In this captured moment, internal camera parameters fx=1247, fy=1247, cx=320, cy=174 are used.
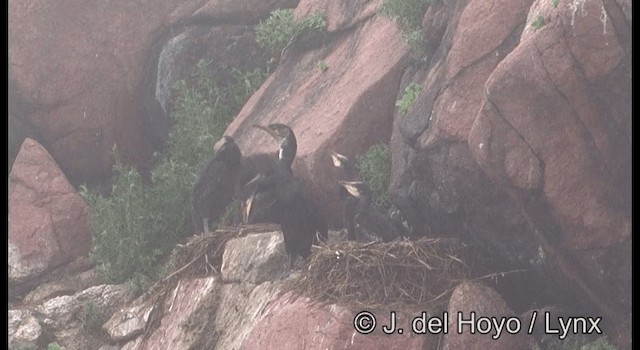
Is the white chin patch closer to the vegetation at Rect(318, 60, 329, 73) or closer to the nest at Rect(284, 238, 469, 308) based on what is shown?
the vegetation at Rect(318, 60, 329, 73)

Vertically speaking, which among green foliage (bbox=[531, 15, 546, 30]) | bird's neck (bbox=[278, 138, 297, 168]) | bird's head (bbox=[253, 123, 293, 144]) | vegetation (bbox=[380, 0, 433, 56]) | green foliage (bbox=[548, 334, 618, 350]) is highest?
green foliage (bbox=[531, 15, 546, 30])

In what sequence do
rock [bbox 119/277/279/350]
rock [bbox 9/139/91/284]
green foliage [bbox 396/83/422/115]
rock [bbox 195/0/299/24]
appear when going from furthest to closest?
rock [bbox 195/0/299/24] → rock [bbox 9/139/91/284] → green foliage [bbox 396/83/422/115] → rock [bbox 119/277/279/350]

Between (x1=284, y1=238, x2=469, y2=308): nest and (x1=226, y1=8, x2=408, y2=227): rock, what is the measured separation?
5.60 feet

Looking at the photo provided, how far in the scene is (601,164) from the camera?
27.2ft

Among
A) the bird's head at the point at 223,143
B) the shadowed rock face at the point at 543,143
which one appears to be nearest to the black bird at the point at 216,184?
the bird's head at the point at 223,143

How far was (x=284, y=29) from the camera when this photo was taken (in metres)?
13.3

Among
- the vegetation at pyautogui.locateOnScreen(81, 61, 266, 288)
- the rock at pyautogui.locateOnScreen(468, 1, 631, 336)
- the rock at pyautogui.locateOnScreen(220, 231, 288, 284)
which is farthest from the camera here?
the vegetation at pyautogui.locateOnScreen(81, 61, 266, 288)

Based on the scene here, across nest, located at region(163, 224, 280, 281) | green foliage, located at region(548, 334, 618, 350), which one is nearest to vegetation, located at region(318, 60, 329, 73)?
nest, located at region(163, 224, 280, 281)

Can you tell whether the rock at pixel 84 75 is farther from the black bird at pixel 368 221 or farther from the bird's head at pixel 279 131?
the black bird at pixel 368 221

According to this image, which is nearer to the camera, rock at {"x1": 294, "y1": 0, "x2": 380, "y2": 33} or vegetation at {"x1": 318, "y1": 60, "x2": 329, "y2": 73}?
vegetation at {"x1": 318, "y1": 60, "x2": 329, "y2": 73}

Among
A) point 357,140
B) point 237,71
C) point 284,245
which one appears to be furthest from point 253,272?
point 237,71

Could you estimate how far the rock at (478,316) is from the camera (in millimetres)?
8758

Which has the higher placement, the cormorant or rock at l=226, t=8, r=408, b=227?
rock at l=226, t=8, r=408, b=227

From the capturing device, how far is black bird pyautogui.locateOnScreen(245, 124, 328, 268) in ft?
33.8
